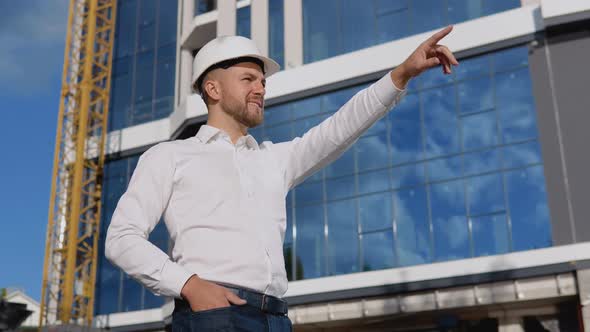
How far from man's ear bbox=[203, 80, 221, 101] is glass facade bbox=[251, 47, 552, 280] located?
824 inches

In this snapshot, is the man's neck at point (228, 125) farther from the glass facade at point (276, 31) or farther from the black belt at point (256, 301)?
the glass facade at point (276, 31)

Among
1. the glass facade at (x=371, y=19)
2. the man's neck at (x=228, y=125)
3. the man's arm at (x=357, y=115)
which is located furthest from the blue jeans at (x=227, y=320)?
the glass facade at (x=371, y=19)

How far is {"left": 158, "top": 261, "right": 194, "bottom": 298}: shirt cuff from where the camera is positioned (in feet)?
10.9

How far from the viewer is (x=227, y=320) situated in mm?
3287

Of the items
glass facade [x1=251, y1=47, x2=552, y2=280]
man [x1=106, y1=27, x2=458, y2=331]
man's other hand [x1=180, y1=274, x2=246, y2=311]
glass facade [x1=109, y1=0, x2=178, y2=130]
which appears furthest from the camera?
glass facade [x1=109, y1=0, x2=178, y2=130]

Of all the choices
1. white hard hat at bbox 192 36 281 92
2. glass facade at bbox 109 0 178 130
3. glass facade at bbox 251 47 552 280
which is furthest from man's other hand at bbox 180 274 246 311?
glass facade at bbox 109 0 178 130

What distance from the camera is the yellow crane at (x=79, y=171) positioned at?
36.1 m

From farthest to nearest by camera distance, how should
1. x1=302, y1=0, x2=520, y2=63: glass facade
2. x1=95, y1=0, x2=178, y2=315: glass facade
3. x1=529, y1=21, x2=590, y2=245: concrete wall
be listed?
x1=95, y1=0, x2=178, y2=315: glass facade, x1=302, y1=0, x2=520, y2=63: glass facade, x1=529, y1=21, x2=590, y2=245: concrete wall

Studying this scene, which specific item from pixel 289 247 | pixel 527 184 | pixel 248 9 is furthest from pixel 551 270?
pixel 248 9

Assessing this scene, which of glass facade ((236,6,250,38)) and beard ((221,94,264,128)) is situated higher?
glass facade ((236,6,250,38))

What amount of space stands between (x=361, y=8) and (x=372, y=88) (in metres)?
25.2

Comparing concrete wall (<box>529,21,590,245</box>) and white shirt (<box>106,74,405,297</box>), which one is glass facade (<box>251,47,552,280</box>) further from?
white shirt (<box>106,74,405,297</box>)

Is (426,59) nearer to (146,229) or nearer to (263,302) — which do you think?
(263,302)

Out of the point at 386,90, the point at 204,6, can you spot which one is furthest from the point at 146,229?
the point at 204,6
